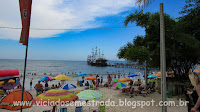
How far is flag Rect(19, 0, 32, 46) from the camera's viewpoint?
397 centimetres

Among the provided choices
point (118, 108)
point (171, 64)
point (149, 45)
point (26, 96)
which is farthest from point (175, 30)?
point (26, 96)

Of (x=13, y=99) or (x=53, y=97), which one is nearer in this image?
(x=53, y=97)

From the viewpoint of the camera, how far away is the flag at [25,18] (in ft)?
13.0

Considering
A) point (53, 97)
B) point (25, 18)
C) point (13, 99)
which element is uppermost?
point (25, 18)

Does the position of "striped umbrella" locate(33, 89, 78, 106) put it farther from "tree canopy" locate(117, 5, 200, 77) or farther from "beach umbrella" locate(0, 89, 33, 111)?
"tree canopy" locate(117, 5, 200, 77)

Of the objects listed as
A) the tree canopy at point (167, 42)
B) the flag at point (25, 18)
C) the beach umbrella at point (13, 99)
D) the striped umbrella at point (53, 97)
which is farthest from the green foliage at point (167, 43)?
the beach umbrella at point (13, 99)

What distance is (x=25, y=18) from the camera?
4.07m

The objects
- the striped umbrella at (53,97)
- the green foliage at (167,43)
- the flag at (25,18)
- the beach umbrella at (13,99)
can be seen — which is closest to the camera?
the flag at (25,18)

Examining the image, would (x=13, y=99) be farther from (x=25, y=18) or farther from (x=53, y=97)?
(x=25, y=18)

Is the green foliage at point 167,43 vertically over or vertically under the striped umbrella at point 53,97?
over

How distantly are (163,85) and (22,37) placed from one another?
5.17 m

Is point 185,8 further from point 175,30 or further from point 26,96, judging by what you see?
point 26,96

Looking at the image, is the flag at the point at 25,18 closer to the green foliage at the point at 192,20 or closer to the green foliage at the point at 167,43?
the green foliage at the point at 167,43

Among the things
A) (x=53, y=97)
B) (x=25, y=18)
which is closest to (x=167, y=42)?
(x=53, y=97)
